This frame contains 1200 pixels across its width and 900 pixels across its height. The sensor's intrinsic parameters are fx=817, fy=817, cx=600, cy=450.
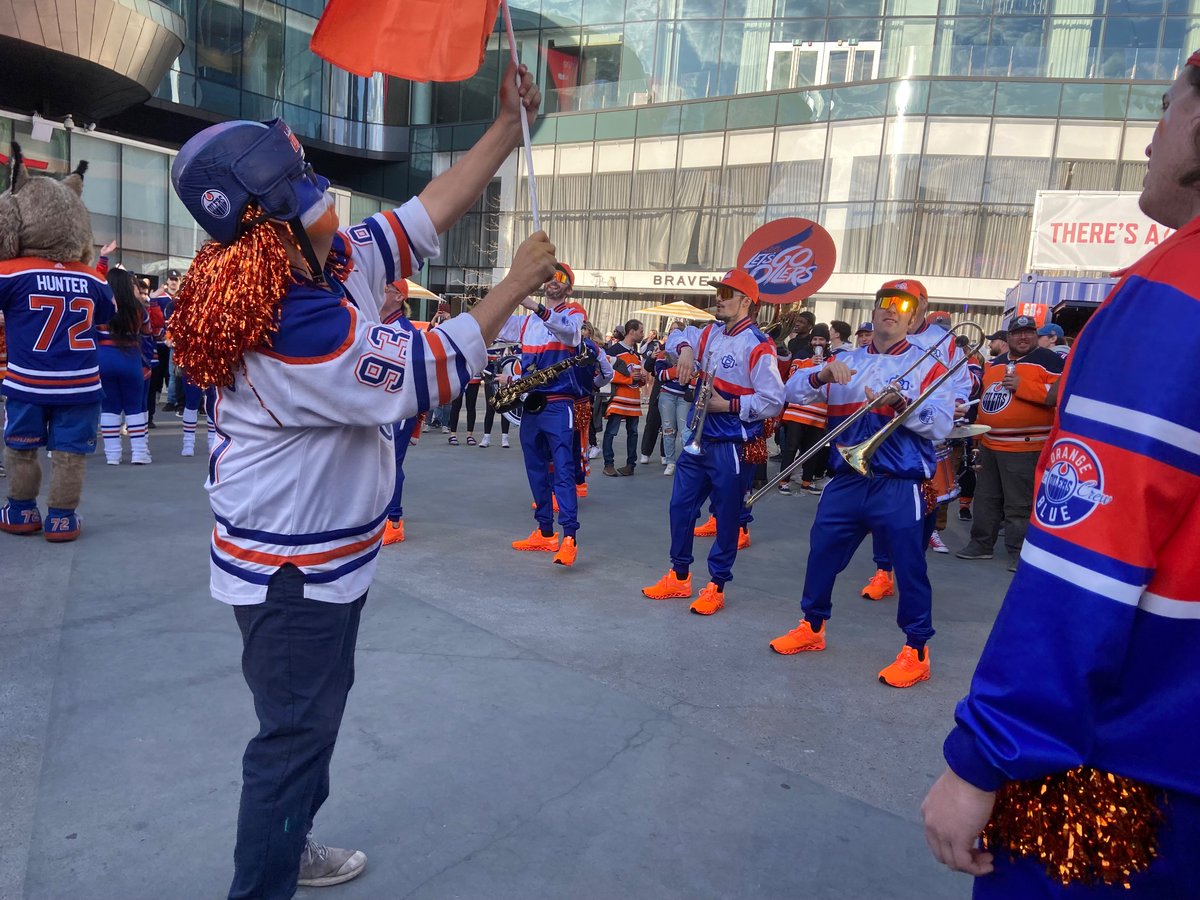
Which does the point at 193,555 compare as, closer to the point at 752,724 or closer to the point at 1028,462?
the point at 752,724

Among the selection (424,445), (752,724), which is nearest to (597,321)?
(424,445)

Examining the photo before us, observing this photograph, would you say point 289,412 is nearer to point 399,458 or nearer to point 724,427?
point 724,427

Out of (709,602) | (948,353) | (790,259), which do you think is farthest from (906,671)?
(790,259)

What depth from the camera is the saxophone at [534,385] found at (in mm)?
6434

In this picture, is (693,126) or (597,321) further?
(597,321)

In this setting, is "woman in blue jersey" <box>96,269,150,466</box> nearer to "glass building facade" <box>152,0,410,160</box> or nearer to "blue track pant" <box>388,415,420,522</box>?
"blue track pant" <box>388,415,420,522</box>

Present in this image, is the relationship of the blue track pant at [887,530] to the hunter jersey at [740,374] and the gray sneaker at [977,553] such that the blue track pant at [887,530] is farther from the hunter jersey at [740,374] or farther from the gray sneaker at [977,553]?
the gray sneaker at [977,553]

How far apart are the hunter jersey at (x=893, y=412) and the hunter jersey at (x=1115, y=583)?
10.5 ft

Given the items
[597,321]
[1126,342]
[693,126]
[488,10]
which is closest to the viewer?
[1126,342]

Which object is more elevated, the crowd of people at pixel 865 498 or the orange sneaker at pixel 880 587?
the crowd of people at pixel 865 498

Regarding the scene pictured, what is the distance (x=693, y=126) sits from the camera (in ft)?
91.0

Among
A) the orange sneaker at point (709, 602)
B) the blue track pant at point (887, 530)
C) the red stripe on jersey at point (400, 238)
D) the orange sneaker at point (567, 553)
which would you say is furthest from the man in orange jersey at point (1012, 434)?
the red stripe on jersey at point (400, 238)

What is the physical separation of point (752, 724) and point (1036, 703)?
109 inches

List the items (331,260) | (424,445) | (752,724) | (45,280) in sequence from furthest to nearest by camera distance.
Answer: (424,445)
(45,280)
(752,724)
(331,260)
